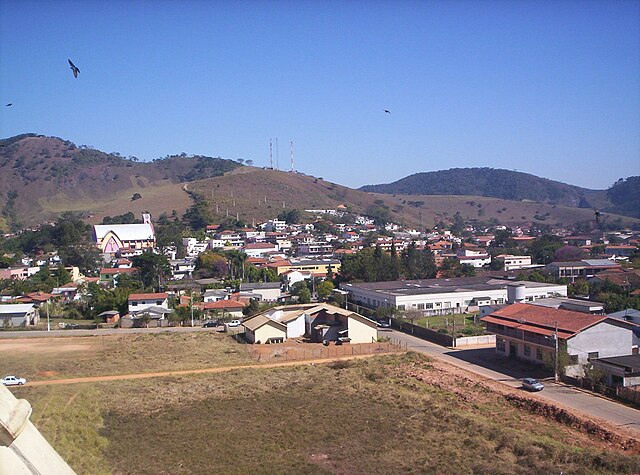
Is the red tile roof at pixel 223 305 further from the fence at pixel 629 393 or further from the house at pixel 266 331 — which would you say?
the fence at pixel 629 393

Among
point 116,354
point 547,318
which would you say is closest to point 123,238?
point 116,354

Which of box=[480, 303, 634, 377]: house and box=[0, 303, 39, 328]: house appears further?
box=[0, 303, 39, 328]: house

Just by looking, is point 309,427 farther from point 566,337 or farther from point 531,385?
point 566,337

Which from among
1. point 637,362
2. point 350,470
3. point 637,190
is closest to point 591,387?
point 637,362

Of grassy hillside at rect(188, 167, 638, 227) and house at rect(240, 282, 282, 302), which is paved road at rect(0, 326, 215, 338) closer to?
house at rect(240, 282, 282, 302)

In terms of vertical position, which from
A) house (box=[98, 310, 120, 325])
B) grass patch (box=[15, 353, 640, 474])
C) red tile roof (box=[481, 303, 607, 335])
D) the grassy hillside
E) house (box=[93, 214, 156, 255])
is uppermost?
the grassy hillside

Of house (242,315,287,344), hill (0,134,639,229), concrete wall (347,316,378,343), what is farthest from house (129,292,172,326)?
hill (0,134,639,229)

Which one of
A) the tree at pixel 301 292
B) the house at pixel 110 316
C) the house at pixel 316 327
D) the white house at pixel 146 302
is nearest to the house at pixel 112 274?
the house at pixel 110 316

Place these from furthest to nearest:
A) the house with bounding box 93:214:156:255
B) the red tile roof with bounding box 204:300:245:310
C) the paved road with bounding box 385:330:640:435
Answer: the house with bounding box 93:214:156:255
the red tile roof with bounding box 204:300:245:310
the paved road with bounding box 385:330:640:435
